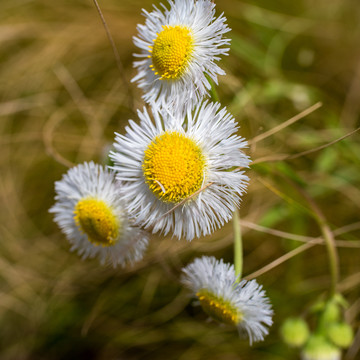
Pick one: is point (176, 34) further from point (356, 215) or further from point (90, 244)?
point (356, 215)

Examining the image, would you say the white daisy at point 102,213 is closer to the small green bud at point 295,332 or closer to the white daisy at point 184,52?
the white daisy at point 184,52

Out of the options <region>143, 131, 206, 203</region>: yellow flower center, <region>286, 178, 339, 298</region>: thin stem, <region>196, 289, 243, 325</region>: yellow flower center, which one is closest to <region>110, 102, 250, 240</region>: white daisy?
<region>143, 131, 206, 203</region>: yellow flower center

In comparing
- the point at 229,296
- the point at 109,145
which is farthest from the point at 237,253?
the point at 109,145

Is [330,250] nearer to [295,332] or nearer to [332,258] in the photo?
[332,258]

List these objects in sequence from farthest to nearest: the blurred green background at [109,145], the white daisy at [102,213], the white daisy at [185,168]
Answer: the blurred green background at [109,145]
the white daisy at [102,213]
the white daisy at [185,168]

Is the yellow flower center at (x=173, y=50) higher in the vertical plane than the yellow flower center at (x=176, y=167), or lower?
higher

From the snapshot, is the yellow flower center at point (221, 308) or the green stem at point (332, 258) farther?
the green stem at point (332, 258)

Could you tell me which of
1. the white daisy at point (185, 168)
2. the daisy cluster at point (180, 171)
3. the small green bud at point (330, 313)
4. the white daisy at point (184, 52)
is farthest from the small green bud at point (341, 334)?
the white daisy at point (184, 52)
